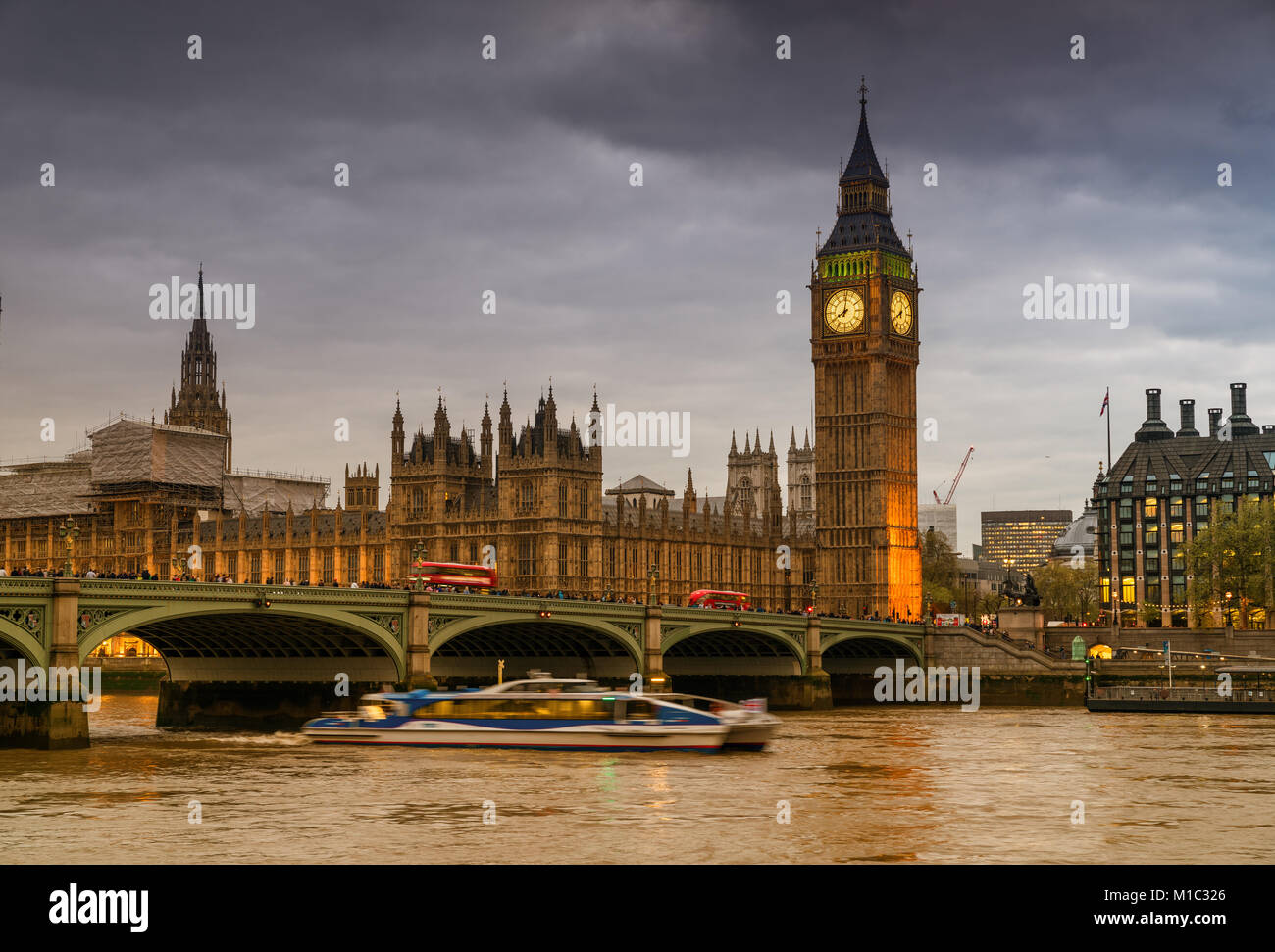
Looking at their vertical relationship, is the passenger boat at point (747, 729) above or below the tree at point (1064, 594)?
below

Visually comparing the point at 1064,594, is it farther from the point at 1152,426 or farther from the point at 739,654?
the point at 739,654

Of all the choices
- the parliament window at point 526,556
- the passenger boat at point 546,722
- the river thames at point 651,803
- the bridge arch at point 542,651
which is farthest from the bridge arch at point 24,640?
the parliament window at point 526,556

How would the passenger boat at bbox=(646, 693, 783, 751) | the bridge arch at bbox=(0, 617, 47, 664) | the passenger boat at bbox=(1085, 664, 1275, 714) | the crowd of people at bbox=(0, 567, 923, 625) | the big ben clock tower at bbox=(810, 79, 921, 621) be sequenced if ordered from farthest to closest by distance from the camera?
the big ben clock tower at bbox=(810, 79, 921, 621) < the passenger boat at bbox=(1085, 664, 1275, 714) < the crowd of people at bbox=(0, 567, 923, 625) < the passenger boat at bbox=(646, 693, 783, 751) < the bridge arch at bbox=(0, 617, 47, 664)

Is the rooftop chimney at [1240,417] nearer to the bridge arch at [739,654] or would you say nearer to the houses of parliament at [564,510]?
the houses of parliament at [564,510]

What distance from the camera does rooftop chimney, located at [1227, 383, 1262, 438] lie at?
16575 cm

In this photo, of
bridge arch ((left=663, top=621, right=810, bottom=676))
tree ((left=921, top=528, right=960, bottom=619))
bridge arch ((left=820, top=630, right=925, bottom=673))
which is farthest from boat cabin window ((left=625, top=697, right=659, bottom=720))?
tree ((left=921, top=528, right=960, bottom=619))

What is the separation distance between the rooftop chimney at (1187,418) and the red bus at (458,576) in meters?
112

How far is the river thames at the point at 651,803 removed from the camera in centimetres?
2764

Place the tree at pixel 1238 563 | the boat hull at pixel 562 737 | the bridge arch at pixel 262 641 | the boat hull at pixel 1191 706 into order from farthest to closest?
the tree at pixel 1238 563 < the boat hull at pixel 1191 706 < the bridge arch at pixel 262 641 < the boat hull at pixel 562 737

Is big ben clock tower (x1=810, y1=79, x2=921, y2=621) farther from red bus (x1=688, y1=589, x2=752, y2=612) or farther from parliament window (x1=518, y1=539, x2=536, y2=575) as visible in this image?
red bus (x1=688, y1=589, x2=752, y2=612)

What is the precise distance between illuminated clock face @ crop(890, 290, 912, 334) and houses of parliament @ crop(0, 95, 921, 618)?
0.17 meters
